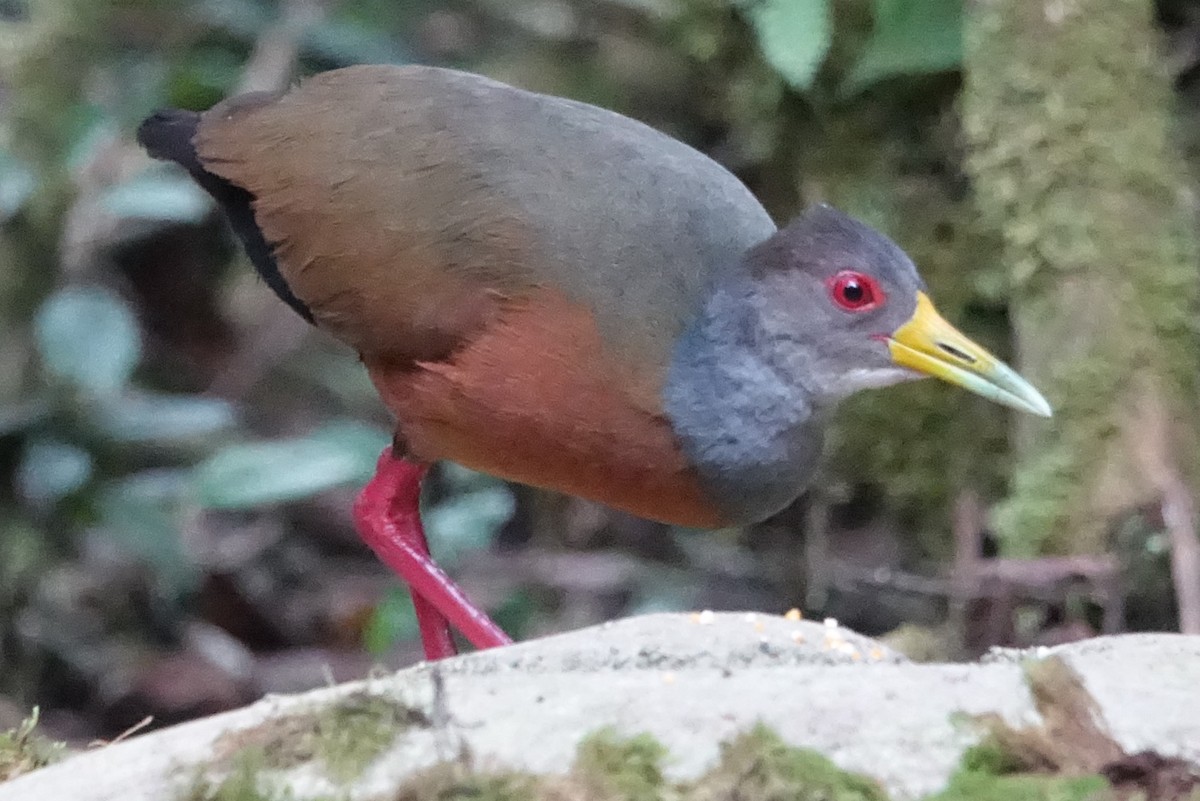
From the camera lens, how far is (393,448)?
3236mm

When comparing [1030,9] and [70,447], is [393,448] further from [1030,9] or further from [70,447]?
[1030,9]

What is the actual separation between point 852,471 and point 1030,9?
4.75ft

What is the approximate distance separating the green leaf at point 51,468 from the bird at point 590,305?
1118 mm

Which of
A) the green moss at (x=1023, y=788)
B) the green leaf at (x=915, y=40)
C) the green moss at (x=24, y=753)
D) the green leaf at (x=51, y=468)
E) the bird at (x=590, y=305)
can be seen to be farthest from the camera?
the green leaf at (x=915, y=40)

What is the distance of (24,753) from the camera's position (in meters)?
2.38

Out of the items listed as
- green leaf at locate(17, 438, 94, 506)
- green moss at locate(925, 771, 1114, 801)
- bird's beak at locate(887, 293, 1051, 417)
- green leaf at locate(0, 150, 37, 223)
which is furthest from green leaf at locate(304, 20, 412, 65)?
green moss at locate(925, 771, 1114, 801)

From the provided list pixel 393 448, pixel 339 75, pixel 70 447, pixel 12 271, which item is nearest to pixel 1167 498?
pixel 393 448

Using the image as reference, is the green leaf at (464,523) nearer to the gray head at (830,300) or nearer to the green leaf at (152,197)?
the green leaf at (152,197)

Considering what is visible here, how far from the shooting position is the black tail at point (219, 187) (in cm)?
323

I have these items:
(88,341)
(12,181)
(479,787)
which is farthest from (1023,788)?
(12,181)

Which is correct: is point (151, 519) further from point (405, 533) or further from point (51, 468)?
point (405, 533)

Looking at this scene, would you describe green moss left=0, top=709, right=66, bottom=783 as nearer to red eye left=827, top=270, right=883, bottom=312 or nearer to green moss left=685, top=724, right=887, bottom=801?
green moss left=685, top=724, right=887, bottom=801

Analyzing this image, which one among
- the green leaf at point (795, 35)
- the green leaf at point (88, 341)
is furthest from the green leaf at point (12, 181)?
the green leaf at point (795, 35)

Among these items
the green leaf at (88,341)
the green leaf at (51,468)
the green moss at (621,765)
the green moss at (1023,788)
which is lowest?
the green leaf at (51,468)
